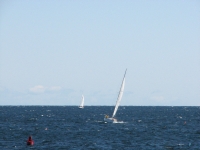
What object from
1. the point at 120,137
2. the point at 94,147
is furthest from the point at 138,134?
the point at 94,147

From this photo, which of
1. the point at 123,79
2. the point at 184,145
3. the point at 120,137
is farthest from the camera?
the point at 123,79

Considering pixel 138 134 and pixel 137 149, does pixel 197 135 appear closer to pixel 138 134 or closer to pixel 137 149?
pixel 138 134

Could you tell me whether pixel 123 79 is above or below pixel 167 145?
above

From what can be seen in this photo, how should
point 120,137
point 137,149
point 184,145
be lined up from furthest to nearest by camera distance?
point 120,137, point 184,145, point 137,149

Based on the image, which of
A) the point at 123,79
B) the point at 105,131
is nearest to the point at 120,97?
the point at 123,79

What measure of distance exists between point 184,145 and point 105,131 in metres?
31.6

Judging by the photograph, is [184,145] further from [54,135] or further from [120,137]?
[54,135]

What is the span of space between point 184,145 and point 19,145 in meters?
31.7

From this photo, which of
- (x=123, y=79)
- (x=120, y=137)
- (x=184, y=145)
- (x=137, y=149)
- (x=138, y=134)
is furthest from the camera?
(x=123, y=79)

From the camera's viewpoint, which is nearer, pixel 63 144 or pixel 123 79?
pixel 63 144

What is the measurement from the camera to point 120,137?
102 m

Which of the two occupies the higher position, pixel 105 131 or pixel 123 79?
pixel 123 79

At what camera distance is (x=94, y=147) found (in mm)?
84188

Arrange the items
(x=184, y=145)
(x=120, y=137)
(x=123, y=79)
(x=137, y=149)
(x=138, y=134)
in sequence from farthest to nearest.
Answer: (x=123, y=79) → (x=138, y=134) → (x=120, y=137) → (x=184, y=145) → (x=137, y=149)
